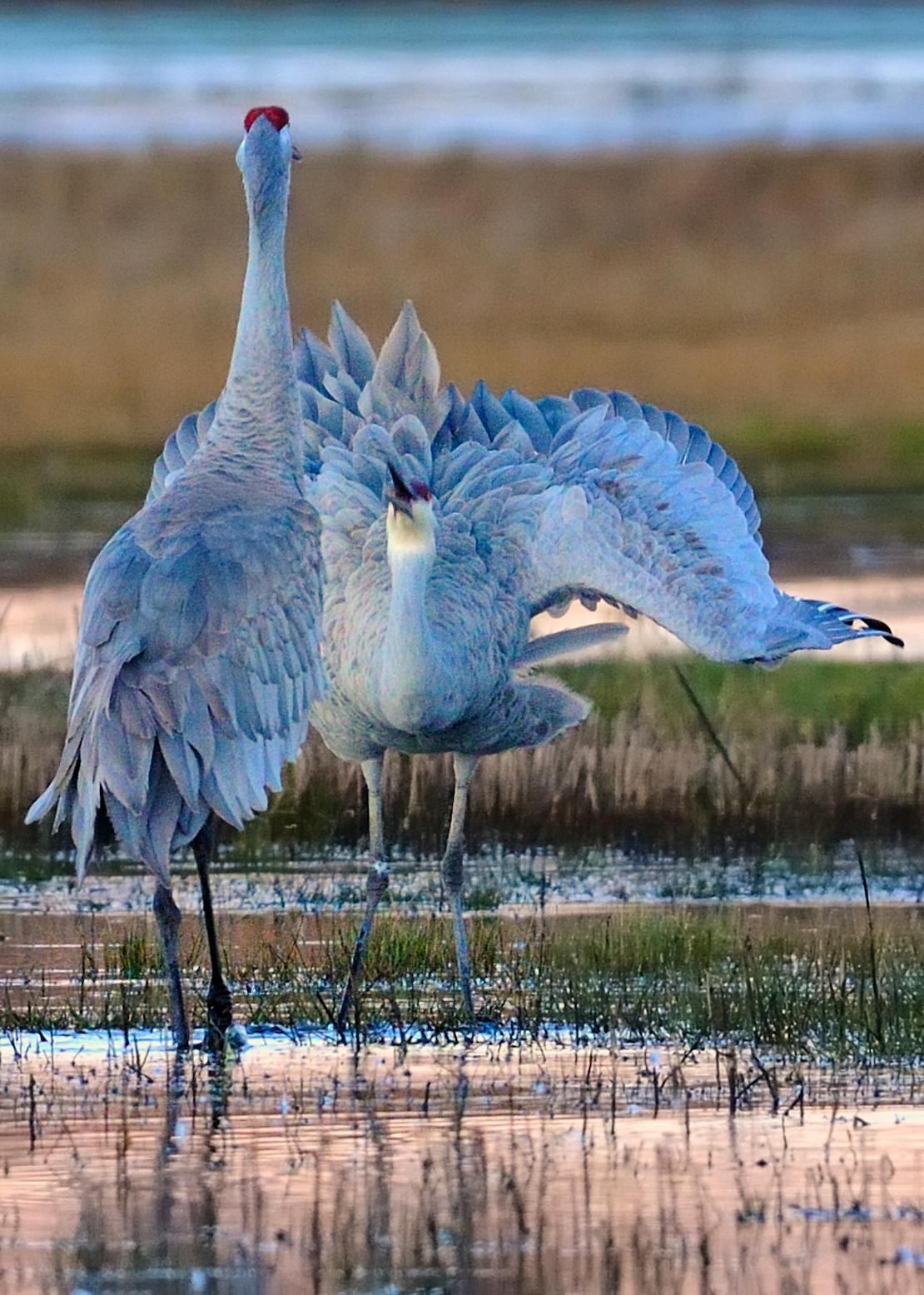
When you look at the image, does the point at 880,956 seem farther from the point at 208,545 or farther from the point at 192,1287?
the point at 192,1287

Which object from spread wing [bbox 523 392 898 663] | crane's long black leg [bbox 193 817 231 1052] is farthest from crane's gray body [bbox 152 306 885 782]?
crane's long black leg [bbox 193 817 231 1052]

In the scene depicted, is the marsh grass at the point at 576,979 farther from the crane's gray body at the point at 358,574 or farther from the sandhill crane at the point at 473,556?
the crane's gray body at the point at 358,574

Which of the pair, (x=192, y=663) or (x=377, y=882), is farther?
(x=377, y=882)

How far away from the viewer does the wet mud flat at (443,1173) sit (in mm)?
5480

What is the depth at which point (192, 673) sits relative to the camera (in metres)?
7.72

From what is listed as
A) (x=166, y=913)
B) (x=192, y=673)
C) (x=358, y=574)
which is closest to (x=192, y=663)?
(x=192, y=673)

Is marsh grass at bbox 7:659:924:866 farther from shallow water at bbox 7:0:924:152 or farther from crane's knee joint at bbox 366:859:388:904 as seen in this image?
shallow water at bbox 7:0:924:152

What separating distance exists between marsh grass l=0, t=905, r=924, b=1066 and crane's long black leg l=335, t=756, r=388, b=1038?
5 centimetres

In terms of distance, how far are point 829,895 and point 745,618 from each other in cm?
97

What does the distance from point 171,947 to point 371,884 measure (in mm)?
1048

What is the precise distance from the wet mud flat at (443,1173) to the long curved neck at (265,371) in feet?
5.60

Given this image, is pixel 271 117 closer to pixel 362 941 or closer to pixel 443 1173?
pixel 362 941

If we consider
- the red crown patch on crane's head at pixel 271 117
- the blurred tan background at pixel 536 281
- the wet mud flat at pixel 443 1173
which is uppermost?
the blurred tan background at pixel 536 281

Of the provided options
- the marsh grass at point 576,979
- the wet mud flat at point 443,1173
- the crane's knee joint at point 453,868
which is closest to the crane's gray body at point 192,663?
the marsh grass at point 576,979
